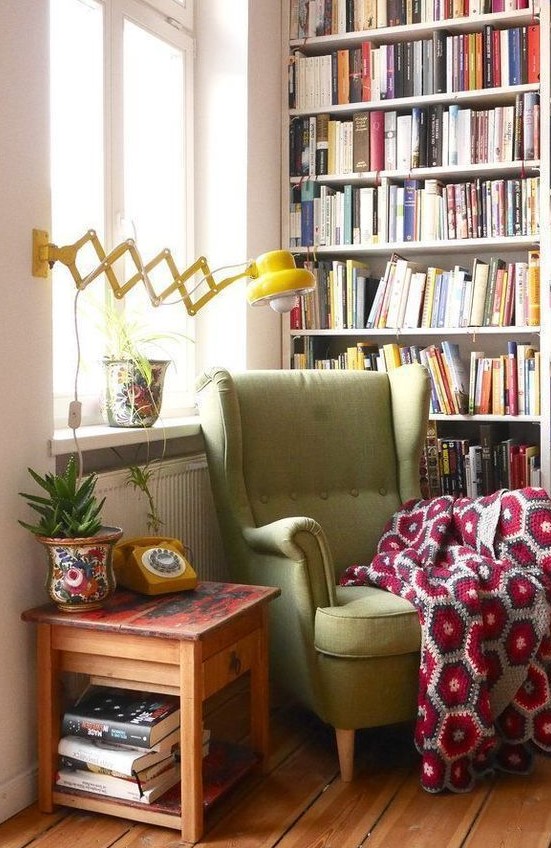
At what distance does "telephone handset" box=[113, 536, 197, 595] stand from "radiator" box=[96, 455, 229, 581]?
0.82ft

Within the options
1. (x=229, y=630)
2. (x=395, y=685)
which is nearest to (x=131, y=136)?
(x=229, y=630)

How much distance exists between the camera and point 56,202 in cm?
282

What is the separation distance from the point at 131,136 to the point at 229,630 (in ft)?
5.56

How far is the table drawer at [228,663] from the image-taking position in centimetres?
218

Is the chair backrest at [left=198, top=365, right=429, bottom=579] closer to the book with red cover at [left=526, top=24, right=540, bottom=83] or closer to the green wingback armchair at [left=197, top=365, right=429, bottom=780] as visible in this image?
the green wingback armchair at [left=197, top=365, right=429, bottom=780]

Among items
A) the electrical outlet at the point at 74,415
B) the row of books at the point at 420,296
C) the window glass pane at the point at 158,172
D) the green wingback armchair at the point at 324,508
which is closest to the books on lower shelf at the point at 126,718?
the green wingback armchair at the point at 324,508

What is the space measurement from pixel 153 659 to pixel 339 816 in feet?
1.91

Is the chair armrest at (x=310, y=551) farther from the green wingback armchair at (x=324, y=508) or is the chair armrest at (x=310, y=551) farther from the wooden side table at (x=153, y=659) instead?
the wooden side table at (x=153, y=659)

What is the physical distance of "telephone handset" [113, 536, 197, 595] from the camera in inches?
93.0

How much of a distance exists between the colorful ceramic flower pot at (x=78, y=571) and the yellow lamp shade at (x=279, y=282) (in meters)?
0.72

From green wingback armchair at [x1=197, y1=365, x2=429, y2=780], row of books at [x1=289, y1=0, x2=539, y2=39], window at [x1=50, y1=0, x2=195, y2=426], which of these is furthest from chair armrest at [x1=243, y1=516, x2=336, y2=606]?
row of books at [x1=289, y1=0, x2=539, y2=39]

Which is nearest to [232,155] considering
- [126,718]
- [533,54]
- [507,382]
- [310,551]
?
[533,54]

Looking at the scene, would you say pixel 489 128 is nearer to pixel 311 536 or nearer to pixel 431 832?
pixel 311 536

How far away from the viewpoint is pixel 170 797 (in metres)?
2.24
